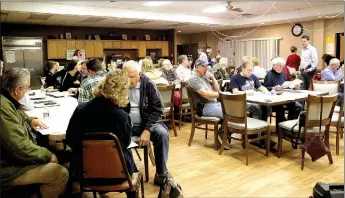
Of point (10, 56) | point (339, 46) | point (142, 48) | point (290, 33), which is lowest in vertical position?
point (10, 56)

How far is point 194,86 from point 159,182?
1.60 m

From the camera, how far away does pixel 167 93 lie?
4840 millimetres

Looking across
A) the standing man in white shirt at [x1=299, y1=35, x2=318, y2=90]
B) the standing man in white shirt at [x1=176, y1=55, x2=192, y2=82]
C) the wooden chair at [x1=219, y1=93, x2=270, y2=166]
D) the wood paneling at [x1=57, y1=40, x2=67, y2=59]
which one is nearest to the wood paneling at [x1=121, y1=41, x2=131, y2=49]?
the wood paneling at [x1=57, y1=40, x2=67, y2=59]

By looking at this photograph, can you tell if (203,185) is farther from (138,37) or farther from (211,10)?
(138,37)

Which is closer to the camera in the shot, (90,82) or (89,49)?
(90,82)

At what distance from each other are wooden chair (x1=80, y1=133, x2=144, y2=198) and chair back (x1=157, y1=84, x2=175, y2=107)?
8.68 ft

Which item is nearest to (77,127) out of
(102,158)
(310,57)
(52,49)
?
(102,158)

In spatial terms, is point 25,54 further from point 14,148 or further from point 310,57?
point 14,148

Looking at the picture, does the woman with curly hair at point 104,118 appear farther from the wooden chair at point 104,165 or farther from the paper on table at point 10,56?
the paper on table at point 10,56

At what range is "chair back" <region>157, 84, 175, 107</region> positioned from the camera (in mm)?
4738

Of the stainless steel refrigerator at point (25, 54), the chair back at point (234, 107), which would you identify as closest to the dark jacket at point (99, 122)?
the chair back at point (234, 107)

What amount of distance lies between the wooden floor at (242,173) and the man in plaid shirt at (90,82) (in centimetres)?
101

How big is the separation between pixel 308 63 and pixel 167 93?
4.05 meters

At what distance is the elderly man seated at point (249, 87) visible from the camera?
4387mm
